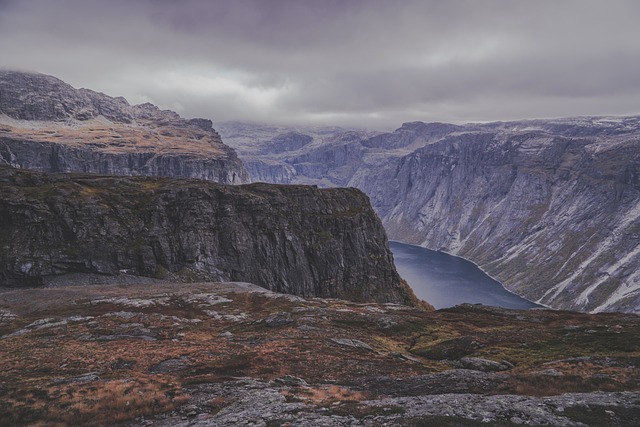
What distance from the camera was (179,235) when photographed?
5930 inches

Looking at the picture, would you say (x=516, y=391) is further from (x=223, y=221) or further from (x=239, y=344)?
(x=223, y=221)

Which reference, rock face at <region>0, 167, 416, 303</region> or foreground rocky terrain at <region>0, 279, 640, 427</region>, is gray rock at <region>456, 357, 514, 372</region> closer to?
foreground rocky terrain at <region>0, 279, 640, 427</region>

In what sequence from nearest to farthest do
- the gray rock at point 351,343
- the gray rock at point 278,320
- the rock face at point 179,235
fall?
1. the gray rock at point 351,343
2. the gray rock at point 278,320
3. the rock face at point 179,235

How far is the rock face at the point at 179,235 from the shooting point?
127 m

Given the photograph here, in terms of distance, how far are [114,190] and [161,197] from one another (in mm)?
19223

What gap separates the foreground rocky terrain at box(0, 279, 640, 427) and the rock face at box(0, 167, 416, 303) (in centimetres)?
5258

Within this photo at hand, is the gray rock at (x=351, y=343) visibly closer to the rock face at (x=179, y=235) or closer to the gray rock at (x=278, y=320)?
the gray rock at (x=278, y=320)

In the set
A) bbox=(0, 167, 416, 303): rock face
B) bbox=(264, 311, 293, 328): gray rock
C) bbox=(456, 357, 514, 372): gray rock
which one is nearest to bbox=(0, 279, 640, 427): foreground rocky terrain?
bbox=(456, 357, 514, 372): gray rock

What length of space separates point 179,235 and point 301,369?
123732mm

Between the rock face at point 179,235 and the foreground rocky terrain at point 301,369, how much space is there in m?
52.6

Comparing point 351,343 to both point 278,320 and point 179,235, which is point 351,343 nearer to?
point 278,320

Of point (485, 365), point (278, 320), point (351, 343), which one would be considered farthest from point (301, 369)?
point (278, 320)

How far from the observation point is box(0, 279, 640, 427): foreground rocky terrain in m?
23.7

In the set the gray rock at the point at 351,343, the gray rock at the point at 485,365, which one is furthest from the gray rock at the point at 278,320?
the gray rock at the point at 485,365
